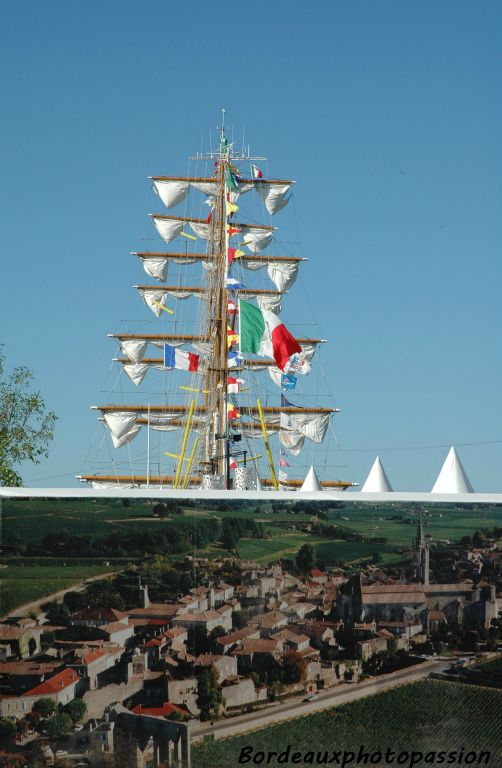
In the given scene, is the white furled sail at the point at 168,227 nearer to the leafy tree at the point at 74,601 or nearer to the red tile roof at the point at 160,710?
the leafy tree at the point at 74,601

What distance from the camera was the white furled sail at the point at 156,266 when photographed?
162 ft

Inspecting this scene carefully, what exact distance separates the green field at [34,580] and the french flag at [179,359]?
26936 millimetres

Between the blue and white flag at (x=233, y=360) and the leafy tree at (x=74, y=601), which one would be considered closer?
the leafy tree at (x=74, y=601)

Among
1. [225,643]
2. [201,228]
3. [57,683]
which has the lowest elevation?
[57,683]

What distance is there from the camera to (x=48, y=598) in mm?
12016

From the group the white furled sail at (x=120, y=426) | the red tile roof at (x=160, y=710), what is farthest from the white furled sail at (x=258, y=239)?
the red tile roof at (x=160, y=710)

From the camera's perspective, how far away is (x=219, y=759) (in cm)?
1159

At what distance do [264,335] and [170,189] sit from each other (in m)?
24.1

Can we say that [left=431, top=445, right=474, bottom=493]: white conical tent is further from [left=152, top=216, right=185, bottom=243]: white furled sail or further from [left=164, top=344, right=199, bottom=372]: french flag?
[left=152, top=216, right=185, bottom=243]: white furled sail

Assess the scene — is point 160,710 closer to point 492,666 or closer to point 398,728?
point 398,728

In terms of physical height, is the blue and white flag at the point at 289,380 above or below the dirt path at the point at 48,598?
above

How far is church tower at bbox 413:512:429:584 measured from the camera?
1218 cm

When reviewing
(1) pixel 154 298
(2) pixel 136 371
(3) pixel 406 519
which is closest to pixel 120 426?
(2) pixel 136 371

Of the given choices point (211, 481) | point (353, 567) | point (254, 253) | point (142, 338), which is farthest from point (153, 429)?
point (353, 567)
